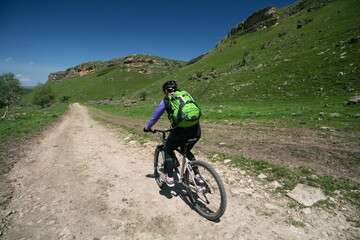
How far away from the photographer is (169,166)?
4824mm

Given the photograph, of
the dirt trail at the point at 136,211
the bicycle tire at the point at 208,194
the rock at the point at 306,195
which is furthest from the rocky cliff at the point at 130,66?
the rock at the point at 306,195

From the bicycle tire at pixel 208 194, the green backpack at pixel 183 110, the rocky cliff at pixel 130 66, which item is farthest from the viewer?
the rocky cliff at pixel 130 66

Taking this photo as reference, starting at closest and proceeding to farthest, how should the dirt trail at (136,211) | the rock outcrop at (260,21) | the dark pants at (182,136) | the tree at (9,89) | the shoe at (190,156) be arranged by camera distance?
the dirt trail at (136,211)
the dark pants at (182,136)
the shoe at (190,156)
the tree at (9,89)
the rock outcrop at (260,21)

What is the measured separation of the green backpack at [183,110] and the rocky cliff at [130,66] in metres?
143

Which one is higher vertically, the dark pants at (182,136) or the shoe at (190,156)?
the dark pants at (182,136)

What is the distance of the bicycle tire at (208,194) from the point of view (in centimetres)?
370

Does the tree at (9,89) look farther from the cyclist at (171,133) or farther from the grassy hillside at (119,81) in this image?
the grassy hillside at (119,81)

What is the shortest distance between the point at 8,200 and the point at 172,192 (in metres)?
4.97

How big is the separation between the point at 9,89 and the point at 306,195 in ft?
158

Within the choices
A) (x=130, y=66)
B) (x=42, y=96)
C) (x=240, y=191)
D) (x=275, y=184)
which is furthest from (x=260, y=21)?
(x=42, y=96)

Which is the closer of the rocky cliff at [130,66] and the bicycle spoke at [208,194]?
the bicycle spoke at [208,194]

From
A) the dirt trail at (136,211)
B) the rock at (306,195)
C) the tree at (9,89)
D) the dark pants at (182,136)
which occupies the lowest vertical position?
the rock at (306,195)

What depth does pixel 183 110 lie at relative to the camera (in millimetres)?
3818

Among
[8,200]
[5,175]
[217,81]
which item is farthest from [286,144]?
[217,81]
